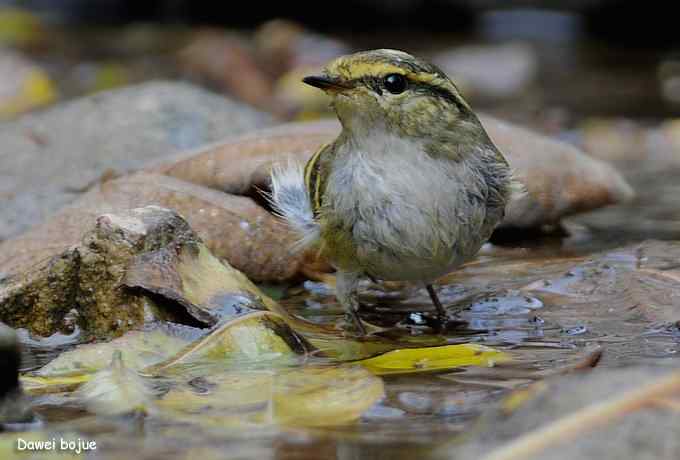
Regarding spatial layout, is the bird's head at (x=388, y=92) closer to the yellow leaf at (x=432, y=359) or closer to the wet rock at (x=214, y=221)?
the yellow leaf at (x=432, y=359)

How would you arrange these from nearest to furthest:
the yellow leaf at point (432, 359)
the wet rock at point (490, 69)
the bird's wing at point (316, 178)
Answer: the yellow leaf at point (432, 359) < the bird's wing at point (316, 178) < the wet rock at point (490, 69)

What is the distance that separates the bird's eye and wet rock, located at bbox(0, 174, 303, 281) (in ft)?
4.39

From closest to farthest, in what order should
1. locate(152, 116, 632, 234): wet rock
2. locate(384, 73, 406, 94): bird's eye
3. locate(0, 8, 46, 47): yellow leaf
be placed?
locate(384, 73, 406, 94): bird's eye
locate(152, 116, 632, 234): wet rock
locate(0, 8, 46, 47): yellow leaf

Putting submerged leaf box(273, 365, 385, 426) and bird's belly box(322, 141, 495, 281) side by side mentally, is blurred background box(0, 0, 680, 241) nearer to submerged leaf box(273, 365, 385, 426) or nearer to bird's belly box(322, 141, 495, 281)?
bird's belly box(322, 141, 495, 281)

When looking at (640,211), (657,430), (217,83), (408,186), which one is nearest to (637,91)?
(217,83)

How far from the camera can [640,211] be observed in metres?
6.94

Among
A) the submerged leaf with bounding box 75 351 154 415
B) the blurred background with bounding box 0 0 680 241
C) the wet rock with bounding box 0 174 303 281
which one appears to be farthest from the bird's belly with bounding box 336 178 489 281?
Result: the blurred background with bounding box 0 0 680 241

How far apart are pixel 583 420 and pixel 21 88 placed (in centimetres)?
931

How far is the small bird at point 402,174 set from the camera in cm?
435

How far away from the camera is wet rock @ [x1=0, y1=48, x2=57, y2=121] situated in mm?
10547

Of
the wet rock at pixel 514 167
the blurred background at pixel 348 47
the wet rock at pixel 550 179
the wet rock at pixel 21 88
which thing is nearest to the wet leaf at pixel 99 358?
the wet rock at pixel 514 167

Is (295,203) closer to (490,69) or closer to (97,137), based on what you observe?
(97,137)

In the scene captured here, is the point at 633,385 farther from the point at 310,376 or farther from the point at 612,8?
the point at 612,8

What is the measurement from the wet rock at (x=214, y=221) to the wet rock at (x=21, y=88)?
4.92m
